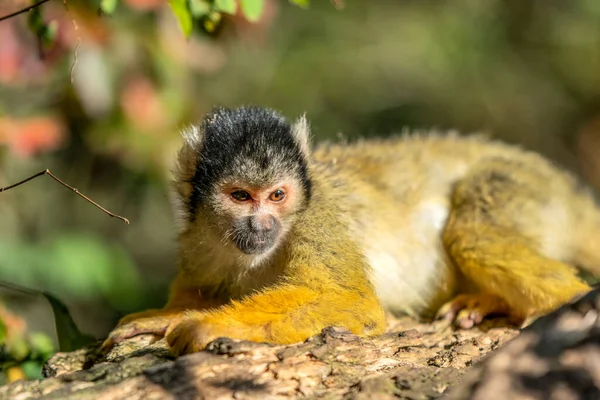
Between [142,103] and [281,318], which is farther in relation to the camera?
[142,103]

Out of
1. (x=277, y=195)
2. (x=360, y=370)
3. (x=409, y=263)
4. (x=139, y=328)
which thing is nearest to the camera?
(x=360, y=370)

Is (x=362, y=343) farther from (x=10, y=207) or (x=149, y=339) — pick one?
(x=10, y=207)

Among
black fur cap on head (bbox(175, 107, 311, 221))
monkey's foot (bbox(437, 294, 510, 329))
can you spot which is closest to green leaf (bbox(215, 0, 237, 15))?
black fur cap on head (bbox(175, 107, 311, 221))

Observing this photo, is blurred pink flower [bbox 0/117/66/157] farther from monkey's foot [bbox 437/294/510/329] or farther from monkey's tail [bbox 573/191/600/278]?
monkey's tail [bbox 573/191/600/278]

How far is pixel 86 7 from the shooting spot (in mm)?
5477

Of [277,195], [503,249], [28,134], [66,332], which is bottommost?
[66,332]

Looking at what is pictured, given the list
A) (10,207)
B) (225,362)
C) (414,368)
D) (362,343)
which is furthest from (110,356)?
(10,207)

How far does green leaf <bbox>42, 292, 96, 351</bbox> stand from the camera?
14.8 ft

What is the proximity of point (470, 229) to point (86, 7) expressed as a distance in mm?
3226

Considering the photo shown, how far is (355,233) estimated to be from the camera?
4.71 metres

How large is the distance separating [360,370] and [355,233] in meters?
1.46

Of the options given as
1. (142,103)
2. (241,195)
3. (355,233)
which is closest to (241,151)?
(241,195)

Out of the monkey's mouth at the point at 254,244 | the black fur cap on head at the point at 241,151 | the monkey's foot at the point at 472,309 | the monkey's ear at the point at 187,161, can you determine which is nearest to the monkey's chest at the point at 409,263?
the monkey's foot at the point at 472,309

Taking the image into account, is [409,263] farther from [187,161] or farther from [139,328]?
[139,328]
